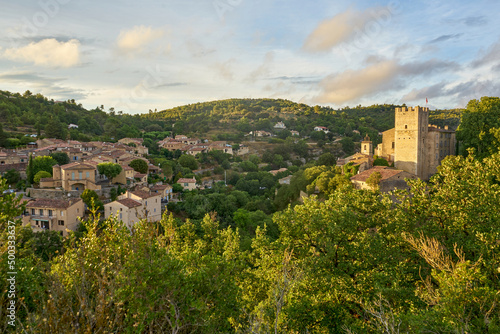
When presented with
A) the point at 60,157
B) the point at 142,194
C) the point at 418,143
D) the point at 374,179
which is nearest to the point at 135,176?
the point at 60,157

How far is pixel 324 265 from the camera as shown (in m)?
11.7

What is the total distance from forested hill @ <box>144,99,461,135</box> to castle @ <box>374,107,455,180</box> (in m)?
37.9

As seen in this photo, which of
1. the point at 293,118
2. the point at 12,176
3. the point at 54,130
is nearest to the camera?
the point at 12,176

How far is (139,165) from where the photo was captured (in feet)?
153

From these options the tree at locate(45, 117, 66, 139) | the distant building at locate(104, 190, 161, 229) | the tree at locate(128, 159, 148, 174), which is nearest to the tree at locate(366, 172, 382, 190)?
the distant building at locate(104, 190, 161, 229)

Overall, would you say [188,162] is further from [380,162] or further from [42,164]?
[380,162]

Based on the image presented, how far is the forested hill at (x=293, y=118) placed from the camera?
3506 inches

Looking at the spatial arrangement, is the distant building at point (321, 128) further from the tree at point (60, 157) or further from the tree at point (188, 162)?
the tree at point (60, 157)

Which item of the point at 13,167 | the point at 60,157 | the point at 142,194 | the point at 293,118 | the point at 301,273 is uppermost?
the point at 293,118

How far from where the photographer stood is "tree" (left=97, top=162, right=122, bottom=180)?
133ft

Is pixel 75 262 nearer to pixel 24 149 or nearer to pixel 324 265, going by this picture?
pixel 324 265

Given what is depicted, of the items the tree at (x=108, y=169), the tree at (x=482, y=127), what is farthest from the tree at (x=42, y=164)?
the tree at (x=482, y=127)

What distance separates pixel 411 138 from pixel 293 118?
87.4 m

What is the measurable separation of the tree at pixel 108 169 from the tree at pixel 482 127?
38.7m
